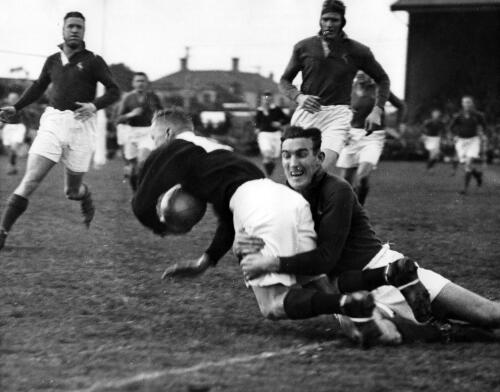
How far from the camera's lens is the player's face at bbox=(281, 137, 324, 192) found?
5426 mm

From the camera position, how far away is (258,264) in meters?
5.08

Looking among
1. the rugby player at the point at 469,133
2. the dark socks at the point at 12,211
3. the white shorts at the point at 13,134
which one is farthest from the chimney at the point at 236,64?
the dark socks at the point at 12,211

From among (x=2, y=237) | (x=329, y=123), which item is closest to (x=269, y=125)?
Answer: (x=329, y=123)

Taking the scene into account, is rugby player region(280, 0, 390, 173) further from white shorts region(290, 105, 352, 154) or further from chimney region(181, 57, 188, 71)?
chimney region(181, 57, 188, 71)

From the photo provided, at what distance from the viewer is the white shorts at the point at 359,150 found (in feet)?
42.0

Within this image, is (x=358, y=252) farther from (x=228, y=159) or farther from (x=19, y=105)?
(x=19, y=105)

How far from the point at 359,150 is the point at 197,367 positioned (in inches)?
344

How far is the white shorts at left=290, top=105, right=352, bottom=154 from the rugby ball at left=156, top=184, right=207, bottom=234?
3.36m

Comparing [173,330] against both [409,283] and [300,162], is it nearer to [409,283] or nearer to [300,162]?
[300,162]

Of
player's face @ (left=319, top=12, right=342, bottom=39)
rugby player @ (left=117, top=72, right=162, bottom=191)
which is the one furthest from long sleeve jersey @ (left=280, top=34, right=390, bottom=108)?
rugby player @ (left=117, top=72, right=162, bottom=191)

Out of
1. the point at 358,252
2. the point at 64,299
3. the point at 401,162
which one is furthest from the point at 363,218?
the point at 401,162

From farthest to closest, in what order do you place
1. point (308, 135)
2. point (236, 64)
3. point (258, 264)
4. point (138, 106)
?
point (236, 64)
point (138, 106)
point (308, 135)
point (258, 264)

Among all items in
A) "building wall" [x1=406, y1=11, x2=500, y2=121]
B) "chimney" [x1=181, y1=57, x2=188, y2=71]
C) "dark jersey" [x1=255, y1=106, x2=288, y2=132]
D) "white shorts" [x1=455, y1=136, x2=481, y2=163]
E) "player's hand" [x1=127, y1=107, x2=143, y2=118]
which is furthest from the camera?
"chimney" [x1=181, y1=57, x2=188, y2=71]

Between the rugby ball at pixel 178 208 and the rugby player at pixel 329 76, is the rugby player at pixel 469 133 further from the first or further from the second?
the rugby ball at pixel 178 208
